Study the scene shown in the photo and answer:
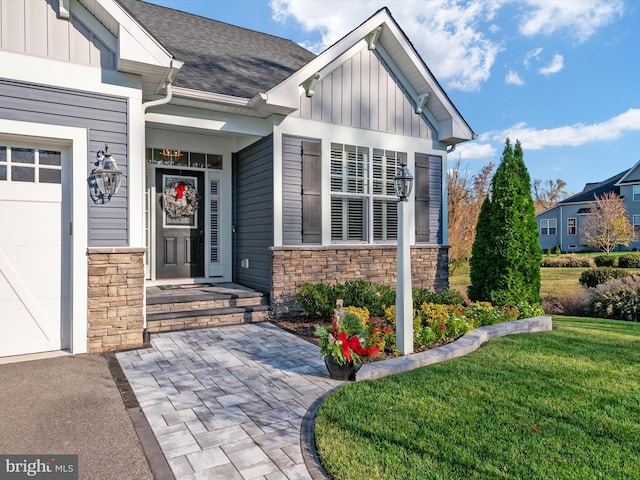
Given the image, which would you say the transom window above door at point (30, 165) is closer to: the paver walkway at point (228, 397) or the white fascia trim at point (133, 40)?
the white fascia trim at point (133, 40)

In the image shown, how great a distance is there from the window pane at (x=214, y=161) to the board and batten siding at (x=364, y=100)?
6.57ft

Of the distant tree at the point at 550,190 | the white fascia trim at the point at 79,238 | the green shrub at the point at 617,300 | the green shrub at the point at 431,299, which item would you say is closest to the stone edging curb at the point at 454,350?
the green shrub at the point at 431,299

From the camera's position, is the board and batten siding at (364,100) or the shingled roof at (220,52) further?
the board and batten siding at (364,100)

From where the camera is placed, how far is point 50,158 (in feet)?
15.2

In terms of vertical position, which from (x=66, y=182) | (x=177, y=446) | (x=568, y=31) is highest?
(x=568, y=31)

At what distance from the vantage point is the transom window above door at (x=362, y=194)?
7145 mm

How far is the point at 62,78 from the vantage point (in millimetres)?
4477

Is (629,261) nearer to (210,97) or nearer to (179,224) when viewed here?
(179,224)

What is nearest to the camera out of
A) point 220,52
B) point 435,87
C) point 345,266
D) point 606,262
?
point 345,266

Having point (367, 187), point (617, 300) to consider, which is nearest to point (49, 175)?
point (367, 187)

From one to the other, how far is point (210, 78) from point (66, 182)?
2913mm

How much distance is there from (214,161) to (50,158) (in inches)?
129

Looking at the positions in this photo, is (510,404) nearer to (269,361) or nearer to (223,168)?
(269,361)

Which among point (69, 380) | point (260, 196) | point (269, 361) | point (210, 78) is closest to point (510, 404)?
point (269, 361)
